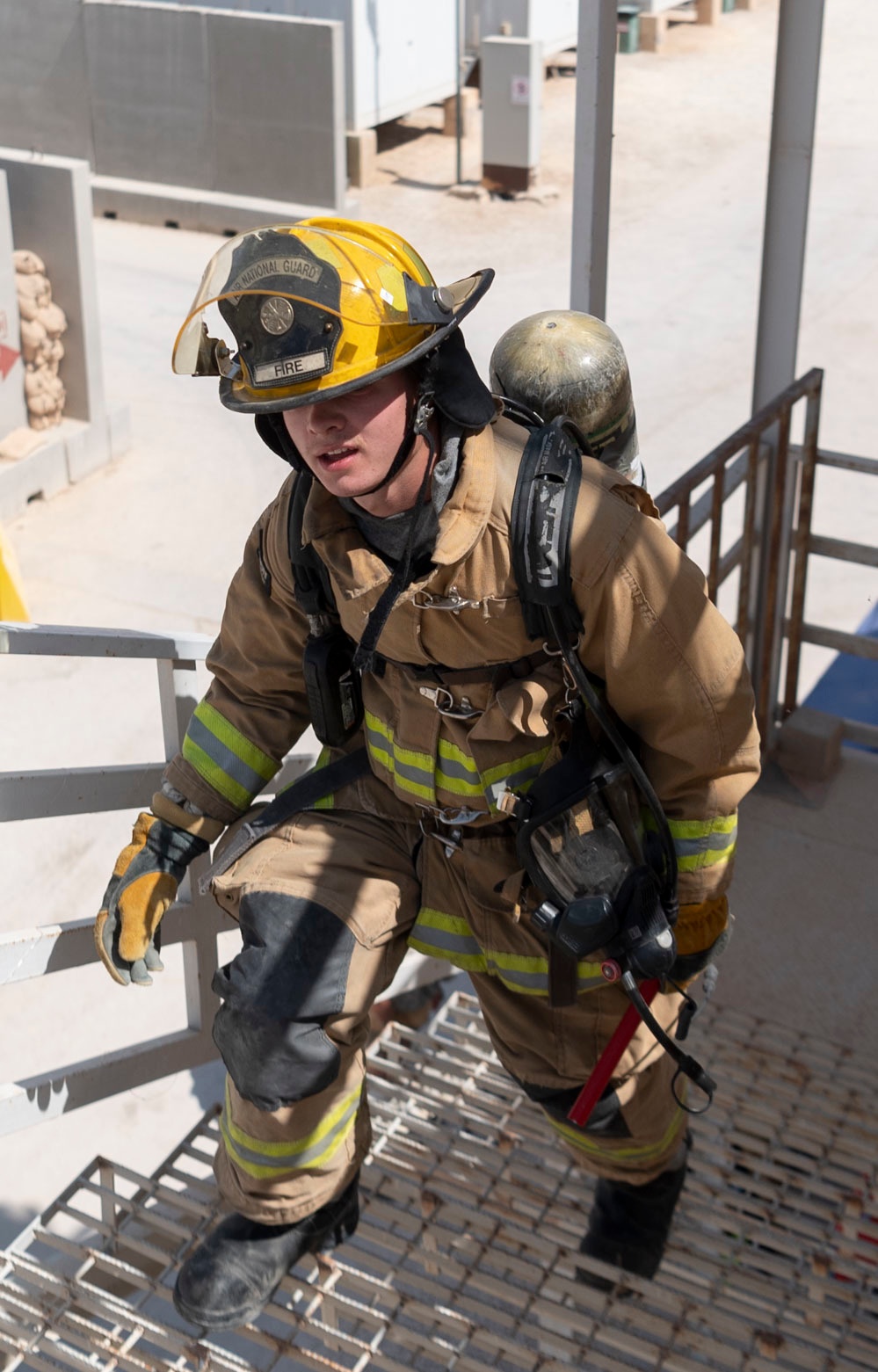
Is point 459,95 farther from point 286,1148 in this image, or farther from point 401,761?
point 286,1148

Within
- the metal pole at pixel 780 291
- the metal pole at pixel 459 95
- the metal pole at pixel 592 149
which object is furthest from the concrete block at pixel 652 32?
the metal pole at pixel 592 149

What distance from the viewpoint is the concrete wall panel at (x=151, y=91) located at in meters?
12.4

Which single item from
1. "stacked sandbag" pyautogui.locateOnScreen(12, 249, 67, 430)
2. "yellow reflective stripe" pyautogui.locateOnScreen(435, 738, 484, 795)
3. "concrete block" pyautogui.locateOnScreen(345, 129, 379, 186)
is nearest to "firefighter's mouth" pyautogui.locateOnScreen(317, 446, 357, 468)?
"yellow reflective stripe" pyautogui.locateOnScreen(435, 738, 484, 795)

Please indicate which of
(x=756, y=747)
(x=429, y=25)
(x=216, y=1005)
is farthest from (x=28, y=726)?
(x=429, y=25)

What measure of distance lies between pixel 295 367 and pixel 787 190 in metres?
2.66

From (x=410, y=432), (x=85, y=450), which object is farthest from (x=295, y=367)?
(x=85, y=450)

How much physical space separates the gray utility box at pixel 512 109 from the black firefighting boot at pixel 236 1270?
11.4m

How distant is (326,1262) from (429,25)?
12941 mm

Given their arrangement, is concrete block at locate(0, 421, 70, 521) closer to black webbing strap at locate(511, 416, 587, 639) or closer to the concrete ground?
the concrete ground

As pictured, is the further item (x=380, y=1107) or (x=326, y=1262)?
(x=380, y=1107)

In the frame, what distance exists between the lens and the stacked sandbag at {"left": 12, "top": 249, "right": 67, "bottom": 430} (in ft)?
26.7

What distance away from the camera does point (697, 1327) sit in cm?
273

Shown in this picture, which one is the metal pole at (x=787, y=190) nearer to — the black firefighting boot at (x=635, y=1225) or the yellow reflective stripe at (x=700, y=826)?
the yellow reflective stripe at (x=700, y=826)

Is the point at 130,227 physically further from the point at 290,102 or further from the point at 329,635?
the point at 329,635
